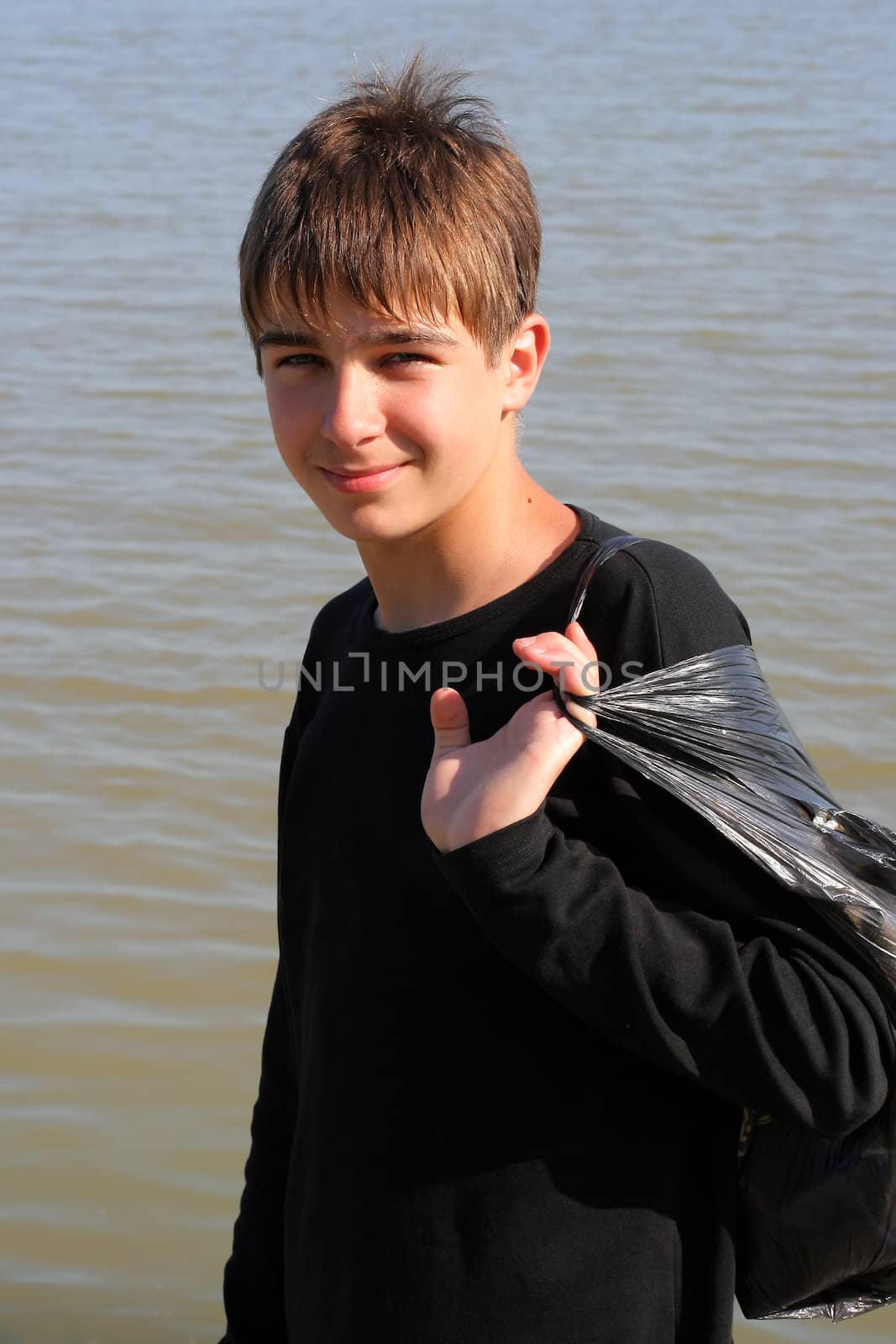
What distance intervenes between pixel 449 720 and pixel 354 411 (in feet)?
1.00

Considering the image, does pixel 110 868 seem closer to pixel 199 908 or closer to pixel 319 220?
pixel 199 908

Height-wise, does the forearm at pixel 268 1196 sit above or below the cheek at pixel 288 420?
below

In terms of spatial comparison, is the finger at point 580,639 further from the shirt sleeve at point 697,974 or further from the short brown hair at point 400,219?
the short brown hair at point 400,219

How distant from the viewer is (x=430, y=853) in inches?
63.1

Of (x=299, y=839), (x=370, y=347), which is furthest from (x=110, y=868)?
(x=370, y=347)

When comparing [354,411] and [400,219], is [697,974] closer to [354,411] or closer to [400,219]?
[354,411]

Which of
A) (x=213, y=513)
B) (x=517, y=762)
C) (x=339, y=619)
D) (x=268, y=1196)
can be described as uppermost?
(x=213, y=513)

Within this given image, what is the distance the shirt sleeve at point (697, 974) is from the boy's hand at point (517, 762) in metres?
0.02

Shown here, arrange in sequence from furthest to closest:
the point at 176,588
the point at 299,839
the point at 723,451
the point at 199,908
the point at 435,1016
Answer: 1. the point at 723,451
2. the point at 176,588
3. the point at 199,908
4. the point at 299,839
5. the point at 435,1016

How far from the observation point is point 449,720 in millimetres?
1514

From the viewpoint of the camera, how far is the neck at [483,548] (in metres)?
1.64

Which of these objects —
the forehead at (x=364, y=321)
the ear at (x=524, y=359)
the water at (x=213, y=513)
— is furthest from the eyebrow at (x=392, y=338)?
the water at (x=213, y=513)

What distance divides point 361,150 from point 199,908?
2603mm

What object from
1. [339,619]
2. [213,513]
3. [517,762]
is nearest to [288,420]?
[339,619]
